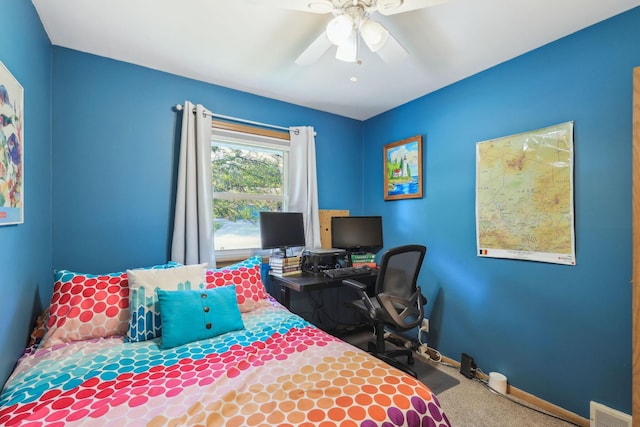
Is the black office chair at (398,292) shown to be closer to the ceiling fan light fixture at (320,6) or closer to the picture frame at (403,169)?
the picture frame at (403,169)

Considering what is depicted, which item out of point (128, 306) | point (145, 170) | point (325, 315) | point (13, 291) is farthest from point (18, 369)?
point (325, 315)

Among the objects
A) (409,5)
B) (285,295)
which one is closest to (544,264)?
(409,5)

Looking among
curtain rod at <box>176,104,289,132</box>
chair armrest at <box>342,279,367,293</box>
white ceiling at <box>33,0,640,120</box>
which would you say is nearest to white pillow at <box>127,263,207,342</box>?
chair armrest at <box>342,279,367,293</box>

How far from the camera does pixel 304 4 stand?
1376 millimetres

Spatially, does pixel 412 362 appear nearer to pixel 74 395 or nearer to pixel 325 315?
pixel 325 315

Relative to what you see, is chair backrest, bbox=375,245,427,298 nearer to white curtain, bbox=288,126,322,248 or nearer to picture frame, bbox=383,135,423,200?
picture frame, bbox=383,135,423,200

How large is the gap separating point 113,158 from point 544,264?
3.16 metres

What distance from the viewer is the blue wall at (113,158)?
204cm

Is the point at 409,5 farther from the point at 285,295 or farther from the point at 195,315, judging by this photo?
the point at 285,295

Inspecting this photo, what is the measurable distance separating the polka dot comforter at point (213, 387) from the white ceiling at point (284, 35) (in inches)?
65.3

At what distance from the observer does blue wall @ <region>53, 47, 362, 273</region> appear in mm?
2043

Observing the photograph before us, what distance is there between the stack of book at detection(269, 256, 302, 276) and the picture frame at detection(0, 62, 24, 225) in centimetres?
170

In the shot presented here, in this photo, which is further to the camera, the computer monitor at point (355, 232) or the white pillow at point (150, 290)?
the computer monitor at point (355, 232)

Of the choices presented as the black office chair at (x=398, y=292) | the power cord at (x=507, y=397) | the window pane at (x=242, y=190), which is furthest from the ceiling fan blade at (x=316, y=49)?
the power cord at (x=507, y=397)
